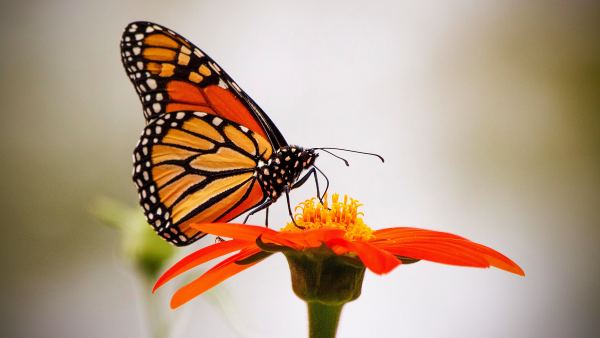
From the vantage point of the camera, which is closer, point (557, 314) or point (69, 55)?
point (557, 314)

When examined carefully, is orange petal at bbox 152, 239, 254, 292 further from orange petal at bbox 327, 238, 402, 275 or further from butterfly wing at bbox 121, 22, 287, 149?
butterfly wing at bbox 121, 22, 287, 149

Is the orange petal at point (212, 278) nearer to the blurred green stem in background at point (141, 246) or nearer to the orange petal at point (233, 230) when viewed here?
the orange petal at point (233, 230)

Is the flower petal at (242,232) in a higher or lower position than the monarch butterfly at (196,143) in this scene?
lower

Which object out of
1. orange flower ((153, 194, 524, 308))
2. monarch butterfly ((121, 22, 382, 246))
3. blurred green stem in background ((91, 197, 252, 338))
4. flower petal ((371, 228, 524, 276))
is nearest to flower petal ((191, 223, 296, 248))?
orange flower ((153, 194, 524, 308))

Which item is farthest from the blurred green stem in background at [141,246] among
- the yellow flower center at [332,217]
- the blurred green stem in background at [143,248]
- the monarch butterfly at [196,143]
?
the yellow flower center at [332,217]

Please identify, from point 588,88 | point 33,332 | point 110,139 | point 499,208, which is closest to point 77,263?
point 33,332

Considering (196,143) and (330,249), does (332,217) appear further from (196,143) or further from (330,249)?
(196,143)

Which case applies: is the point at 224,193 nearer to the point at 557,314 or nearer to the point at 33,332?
the point at 33,332
